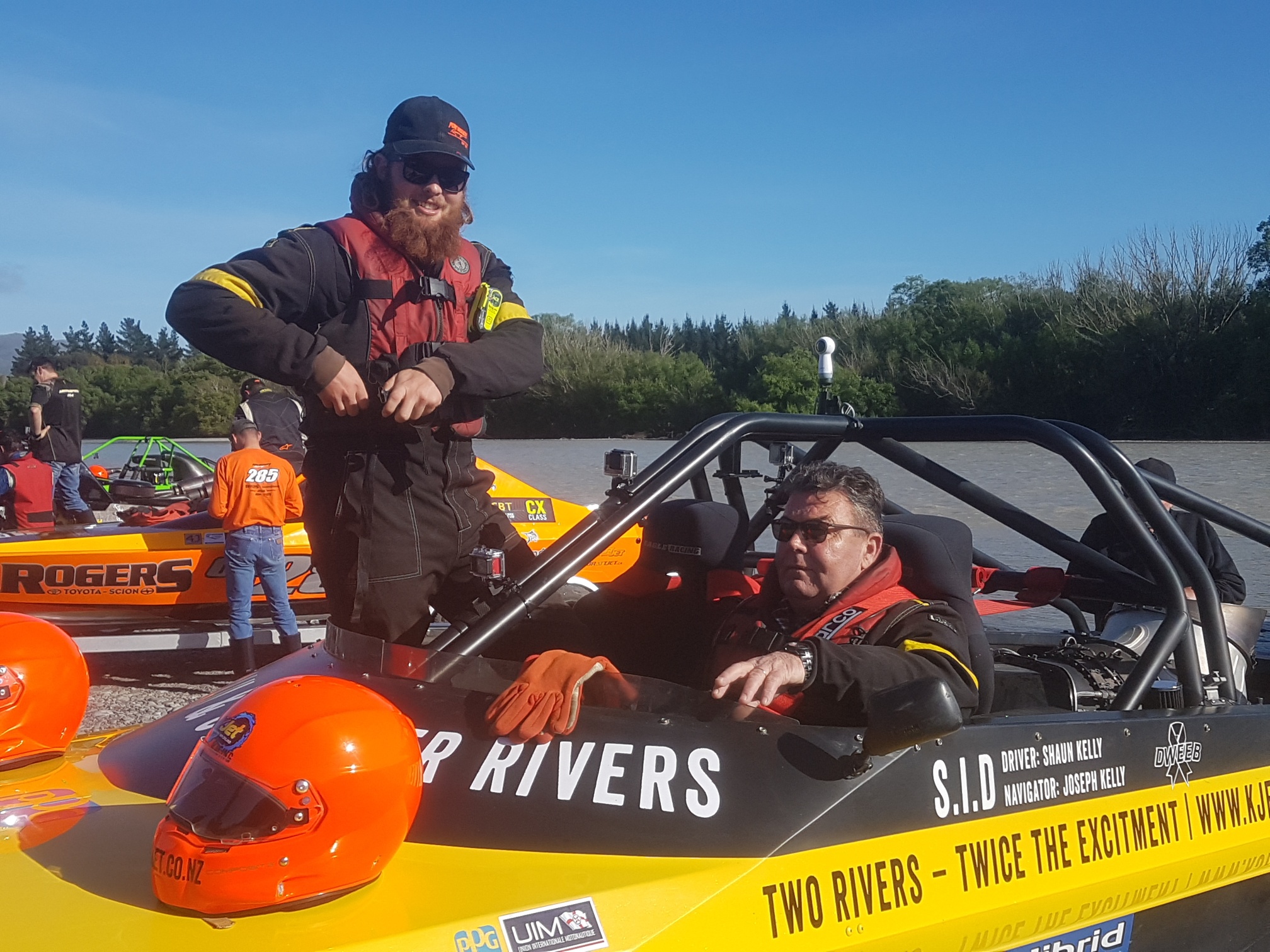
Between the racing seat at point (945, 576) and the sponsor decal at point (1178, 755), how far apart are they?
379 millimetres

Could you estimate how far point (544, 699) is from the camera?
2.06 m

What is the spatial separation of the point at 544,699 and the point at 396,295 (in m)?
1.05

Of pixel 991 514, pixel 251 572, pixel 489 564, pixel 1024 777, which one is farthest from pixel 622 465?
pixel 251 572

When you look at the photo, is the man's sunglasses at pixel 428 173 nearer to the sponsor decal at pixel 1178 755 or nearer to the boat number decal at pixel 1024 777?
the boat number decal at pixel 1024 777

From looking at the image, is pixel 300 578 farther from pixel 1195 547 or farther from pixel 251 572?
pixel 1195 547

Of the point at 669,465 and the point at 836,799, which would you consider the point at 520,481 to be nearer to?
the point at 669,465

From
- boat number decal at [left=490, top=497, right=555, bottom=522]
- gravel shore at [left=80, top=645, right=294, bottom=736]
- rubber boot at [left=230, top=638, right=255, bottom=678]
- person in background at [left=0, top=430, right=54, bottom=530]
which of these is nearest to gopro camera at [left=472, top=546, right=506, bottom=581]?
gravel shore at [left=80, top=645, right=294, bottom=736]

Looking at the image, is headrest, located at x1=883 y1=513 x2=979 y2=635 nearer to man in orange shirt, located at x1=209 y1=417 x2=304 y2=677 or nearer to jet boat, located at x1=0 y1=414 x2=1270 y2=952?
jet boat, located at x1=0 y1=414 x2=1270 y2=952

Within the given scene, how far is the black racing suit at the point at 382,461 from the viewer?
2.44m

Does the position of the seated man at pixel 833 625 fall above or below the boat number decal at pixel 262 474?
below

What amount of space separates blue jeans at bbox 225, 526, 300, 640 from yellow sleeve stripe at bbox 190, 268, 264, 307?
4408 millimetres

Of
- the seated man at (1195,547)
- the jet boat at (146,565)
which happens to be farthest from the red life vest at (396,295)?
the jet boat at (146,565)

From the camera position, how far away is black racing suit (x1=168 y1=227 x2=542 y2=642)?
244 cm

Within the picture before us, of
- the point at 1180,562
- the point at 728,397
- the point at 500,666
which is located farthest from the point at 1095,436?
the point at 728,397
